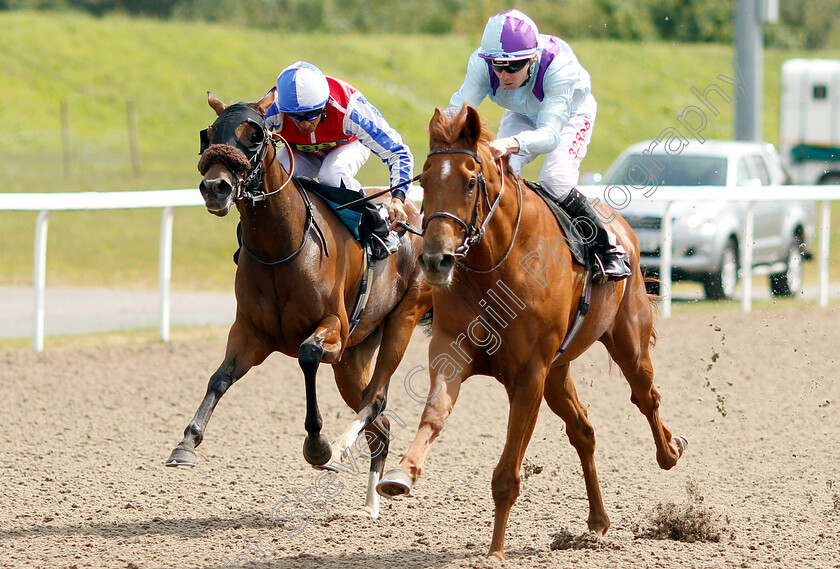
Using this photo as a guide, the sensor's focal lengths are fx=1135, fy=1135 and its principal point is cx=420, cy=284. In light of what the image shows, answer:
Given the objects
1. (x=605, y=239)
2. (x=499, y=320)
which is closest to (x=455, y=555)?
(x=499, y=320)

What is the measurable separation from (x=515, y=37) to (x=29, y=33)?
24911 mm

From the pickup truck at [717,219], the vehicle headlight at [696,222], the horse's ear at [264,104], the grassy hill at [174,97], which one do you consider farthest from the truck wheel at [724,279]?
the horse's ear at [264,104]

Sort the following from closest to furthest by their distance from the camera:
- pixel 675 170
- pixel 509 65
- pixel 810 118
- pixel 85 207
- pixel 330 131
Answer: pixel 509 65, pixel 330 131, pixel 85 207, pixel 675 170, pixel 810 118

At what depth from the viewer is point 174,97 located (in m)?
25.6

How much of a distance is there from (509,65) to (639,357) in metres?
1.60

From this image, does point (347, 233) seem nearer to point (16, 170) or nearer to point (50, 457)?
point (50, 457)

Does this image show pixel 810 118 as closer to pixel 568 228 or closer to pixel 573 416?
pixel 573 416

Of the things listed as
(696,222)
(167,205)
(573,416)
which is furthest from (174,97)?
(573,416)

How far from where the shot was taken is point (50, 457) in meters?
6.25

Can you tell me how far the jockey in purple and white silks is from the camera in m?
4.51

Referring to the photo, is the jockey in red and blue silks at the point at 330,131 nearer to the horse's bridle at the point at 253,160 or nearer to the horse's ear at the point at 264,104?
the horse's ear at the point at 264,104

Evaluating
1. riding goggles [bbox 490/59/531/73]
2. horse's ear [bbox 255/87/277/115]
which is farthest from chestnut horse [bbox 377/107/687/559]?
horse's ear [bbox 255/87/277/115]

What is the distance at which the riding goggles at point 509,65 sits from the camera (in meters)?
4.56

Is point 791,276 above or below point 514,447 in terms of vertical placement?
above
